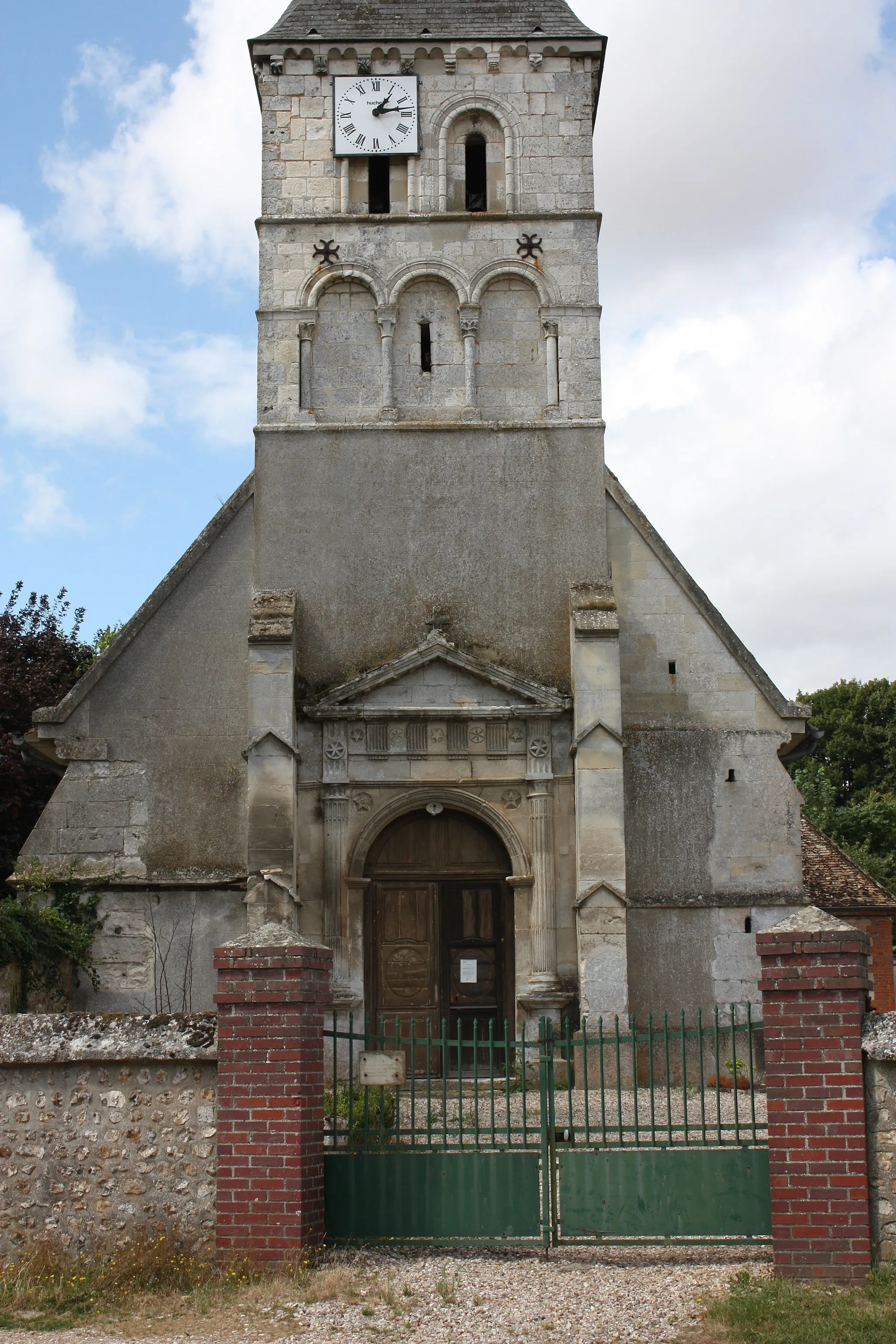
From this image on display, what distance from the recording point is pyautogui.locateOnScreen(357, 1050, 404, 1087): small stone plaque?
11.1m

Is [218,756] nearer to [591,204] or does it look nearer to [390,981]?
[390,981]

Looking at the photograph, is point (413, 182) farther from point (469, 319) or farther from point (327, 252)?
point (469, 319)

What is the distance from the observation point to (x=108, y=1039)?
912 cm

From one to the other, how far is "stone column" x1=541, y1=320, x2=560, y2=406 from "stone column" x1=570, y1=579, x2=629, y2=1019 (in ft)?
9.39

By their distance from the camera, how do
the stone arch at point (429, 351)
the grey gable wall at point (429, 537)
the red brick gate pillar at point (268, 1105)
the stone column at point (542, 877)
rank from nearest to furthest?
the red brick gate pillar at point (268, 1105), the stone column at point (542, 877), the grey gable wall at point (429, 537), the stone arch at point (429, 351)

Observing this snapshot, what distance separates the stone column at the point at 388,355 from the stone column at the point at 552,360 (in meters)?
1.92

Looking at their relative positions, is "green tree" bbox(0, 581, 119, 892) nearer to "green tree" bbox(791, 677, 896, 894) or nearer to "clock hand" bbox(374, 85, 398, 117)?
"clock hand" bbox(374, 85, 398, 117)

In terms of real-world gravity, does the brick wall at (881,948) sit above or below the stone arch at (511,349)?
below

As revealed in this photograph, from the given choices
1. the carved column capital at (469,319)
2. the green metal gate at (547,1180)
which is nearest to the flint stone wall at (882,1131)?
the green metal gate at (547,1180)

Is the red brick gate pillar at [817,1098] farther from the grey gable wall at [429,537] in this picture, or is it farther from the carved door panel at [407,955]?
the grey gable wall at [429,537]

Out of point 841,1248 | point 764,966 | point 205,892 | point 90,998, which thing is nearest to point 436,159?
point 205,892

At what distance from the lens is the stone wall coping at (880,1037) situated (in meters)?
8.68

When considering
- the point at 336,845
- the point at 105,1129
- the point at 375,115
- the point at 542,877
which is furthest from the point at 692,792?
the point at 105,1129

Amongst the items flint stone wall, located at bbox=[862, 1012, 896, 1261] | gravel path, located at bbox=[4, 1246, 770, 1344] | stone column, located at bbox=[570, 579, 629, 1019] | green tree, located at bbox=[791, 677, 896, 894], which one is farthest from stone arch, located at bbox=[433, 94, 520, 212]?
green tree, located at bbox=[791, 677, 896, 894]
